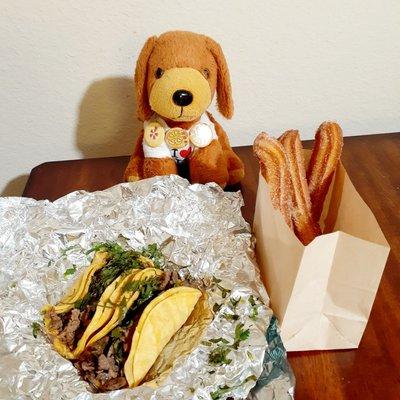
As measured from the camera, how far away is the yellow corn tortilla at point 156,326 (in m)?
0.59

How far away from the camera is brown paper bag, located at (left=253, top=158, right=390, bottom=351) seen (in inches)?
22.2

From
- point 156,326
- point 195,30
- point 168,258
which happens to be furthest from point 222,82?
point 156,326

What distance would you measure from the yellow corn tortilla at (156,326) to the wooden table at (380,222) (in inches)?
6.0

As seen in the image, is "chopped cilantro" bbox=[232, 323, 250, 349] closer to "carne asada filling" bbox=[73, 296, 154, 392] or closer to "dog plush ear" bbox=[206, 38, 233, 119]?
"carne asada filling" bbox=[73, 296, 154, 392]

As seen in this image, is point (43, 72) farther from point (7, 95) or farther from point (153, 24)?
point (153, 24)

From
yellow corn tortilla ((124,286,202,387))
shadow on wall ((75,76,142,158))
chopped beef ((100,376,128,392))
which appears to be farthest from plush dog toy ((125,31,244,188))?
chopped beef ((100,376,128,392))

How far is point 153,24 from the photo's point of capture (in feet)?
2.97

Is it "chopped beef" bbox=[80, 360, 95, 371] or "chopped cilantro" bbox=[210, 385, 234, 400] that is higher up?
"chopped cilantro" bbox=[210, 385, 234, 400]

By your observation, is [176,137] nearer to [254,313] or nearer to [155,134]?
[155,134]

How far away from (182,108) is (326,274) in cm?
33

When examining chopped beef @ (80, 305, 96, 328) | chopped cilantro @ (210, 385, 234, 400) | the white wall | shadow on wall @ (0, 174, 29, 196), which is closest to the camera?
chopped cilantro @ (210, 385, 234, 400)

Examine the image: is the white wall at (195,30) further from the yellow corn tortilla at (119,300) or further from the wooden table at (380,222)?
the yellow corn tortilla at (119,300)

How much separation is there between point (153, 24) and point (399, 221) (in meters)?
0.55

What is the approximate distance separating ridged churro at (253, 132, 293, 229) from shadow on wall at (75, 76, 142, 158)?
1.28 feet
